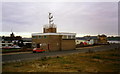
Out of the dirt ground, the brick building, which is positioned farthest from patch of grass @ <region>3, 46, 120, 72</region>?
the brick building

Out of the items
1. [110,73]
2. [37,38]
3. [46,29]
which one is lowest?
[110,73]

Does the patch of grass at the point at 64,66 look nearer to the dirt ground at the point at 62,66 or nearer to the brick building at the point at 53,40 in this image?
the dirt ground at the point at 62,66

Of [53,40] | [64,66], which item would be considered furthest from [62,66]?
[53,40]

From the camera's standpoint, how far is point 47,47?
35875 millimetres

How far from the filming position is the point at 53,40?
36.1 meters

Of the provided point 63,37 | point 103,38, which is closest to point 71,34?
point 63,37

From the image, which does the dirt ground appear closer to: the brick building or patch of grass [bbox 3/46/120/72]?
patch of grass [bbox 3/46/120/72]

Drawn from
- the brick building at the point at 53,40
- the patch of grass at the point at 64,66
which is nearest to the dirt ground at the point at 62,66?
the patch of grass at the point at 64,66

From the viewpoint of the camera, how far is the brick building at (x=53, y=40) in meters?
35.9

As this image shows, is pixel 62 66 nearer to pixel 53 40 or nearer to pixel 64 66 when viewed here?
pixel 64 66

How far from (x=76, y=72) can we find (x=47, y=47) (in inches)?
958

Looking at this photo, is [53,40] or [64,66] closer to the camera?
[64,66]

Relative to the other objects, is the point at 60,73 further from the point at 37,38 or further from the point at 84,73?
the point at 37,38

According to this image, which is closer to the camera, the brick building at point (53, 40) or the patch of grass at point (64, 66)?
the patch of grass at point (64, 66)
